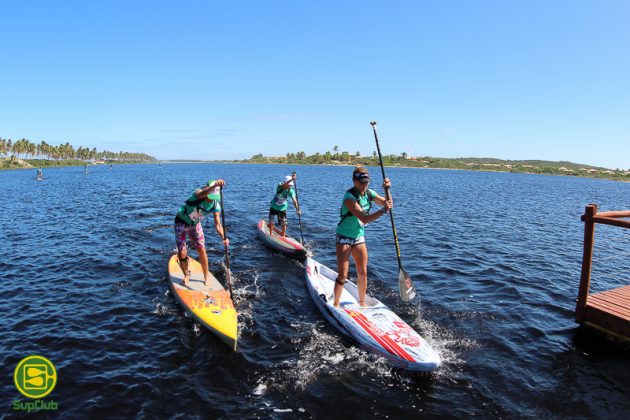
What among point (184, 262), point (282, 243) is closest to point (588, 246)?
point (282, 243)

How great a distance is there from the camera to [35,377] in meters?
6.82

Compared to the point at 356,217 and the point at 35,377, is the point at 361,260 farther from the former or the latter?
the point at 35,377

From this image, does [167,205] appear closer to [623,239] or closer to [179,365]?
[179,365]

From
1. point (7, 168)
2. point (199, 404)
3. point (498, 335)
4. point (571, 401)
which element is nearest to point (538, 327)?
point (498, 335)

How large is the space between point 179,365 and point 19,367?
317 cm

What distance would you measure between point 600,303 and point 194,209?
1065 cm

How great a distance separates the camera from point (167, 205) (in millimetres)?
31562

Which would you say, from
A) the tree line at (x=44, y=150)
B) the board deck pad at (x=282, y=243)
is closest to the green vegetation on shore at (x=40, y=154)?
the tree line at (x=44, y=150)

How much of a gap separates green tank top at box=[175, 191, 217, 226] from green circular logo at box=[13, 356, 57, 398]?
423cm

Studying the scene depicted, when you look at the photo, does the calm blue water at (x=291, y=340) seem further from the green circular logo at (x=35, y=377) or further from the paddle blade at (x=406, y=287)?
the paddle blade at (x=406, y=287)

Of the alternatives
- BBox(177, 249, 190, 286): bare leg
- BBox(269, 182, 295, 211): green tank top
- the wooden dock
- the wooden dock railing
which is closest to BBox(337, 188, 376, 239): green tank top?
BBox(177, 249, 190, 286): bare leg

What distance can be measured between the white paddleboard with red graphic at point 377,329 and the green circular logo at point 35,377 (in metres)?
5.93

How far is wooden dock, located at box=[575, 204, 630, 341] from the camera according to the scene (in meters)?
8.00
